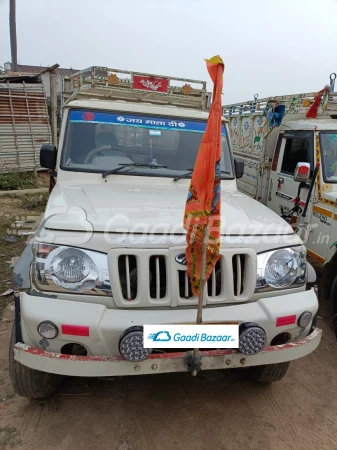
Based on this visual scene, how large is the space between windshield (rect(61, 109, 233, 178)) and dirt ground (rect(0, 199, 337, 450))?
1.79m

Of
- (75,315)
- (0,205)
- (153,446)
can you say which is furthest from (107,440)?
(0,205)

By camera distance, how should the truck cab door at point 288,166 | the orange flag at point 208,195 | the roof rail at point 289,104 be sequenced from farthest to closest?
1. the roof rail at point 289,104
2. the truck cab door at point 288,166
3. the orange flag at point 208,195

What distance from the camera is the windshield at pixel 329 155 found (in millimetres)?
4363

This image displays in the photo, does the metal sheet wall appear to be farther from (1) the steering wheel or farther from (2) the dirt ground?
(2) the dirt ground

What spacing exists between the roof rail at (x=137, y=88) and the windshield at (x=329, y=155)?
1.56 metres

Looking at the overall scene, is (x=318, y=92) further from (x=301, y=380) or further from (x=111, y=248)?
(x=111, y=248)

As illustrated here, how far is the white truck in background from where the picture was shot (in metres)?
4.23

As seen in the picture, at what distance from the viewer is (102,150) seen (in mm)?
3439

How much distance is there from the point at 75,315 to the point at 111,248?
1.33 feet

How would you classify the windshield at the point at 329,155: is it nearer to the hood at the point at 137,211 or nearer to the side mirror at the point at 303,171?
the side mirror at the point at 303,171

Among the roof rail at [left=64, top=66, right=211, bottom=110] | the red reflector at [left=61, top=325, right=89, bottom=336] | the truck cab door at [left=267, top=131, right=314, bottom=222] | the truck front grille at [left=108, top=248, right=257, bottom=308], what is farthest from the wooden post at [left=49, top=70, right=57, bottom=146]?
the red reflector at [left=61, top=325, right=89, bottom=336]

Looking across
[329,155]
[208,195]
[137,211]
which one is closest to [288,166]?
[329,155]

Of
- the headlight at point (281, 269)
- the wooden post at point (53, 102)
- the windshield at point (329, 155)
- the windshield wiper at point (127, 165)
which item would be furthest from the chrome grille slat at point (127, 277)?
the wooden post at point (53, 102)

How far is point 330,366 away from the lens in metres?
3.31
